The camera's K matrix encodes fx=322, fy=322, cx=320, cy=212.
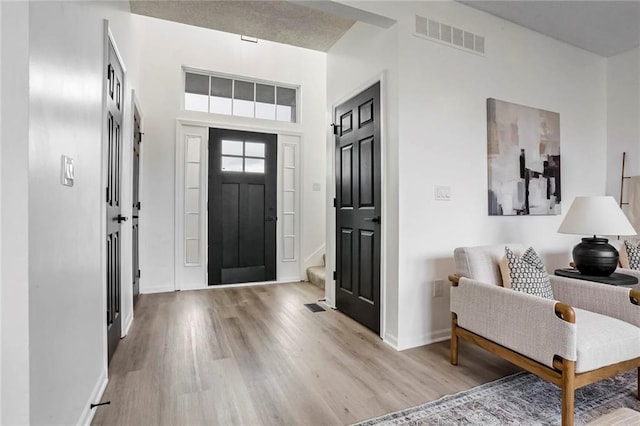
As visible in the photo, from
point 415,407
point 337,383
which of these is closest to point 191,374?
point 337,383

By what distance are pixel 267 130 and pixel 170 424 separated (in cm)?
371

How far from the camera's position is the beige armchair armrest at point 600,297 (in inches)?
70.8

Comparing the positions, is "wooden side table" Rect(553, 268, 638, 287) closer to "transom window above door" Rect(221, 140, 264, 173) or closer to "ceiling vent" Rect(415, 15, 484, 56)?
"ceiling vent" Rect(415, 15, 484, 56)

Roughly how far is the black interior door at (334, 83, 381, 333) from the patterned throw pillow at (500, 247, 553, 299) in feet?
3.15

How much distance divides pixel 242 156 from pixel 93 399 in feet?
10.8

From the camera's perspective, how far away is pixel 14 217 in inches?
38.3

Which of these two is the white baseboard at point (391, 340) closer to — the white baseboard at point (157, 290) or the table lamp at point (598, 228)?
the table lamp at point (598, 228)

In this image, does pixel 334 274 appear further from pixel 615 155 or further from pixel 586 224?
pixel 615 155

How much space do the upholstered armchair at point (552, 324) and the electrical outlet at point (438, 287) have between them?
397mm

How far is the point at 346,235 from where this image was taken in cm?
326

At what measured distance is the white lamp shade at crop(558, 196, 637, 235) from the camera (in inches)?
86.4

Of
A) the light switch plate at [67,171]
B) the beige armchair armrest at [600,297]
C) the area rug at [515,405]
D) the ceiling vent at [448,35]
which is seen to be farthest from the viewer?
the ceiling vent at [448,35]

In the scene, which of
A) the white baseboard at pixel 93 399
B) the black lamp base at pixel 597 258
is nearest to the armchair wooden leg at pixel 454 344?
the black lamp base at pixel 597 258

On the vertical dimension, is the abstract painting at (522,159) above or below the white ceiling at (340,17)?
below
